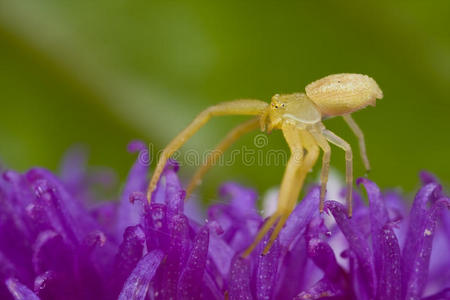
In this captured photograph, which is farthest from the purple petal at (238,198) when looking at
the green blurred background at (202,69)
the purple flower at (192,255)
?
the green blurred background at (202,69)

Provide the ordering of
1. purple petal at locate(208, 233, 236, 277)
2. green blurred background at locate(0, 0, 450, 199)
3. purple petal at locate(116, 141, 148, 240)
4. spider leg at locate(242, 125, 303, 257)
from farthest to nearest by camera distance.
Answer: green blurred background at locate(0, 0, 450, 199) < purple petal at locate(116, 141, 148, 240) < purple petal at locate(208, 233, 236, 277) < spider leg at locate(242, 125, 303, 257)

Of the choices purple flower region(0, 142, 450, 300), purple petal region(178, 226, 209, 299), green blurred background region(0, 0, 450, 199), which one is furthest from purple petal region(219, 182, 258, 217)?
green blurred background region(0, 0, 450, 199)

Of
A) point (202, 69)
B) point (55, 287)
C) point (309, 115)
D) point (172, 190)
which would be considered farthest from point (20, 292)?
point (202, 69)

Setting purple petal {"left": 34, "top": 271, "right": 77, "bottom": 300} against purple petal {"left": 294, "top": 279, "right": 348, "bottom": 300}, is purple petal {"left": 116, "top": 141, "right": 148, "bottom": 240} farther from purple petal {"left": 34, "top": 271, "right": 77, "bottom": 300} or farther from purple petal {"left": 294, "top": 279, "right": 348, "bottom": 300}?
purple petal {"left": 294, "top": 279, "right": 348, "bottom": 300}

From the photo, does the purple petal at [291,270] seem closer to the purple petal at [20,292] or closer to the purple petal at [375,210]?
the purple petal at [375,210]

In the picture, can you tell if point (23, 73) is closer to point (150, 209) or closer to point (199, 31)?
point (199, 31)
